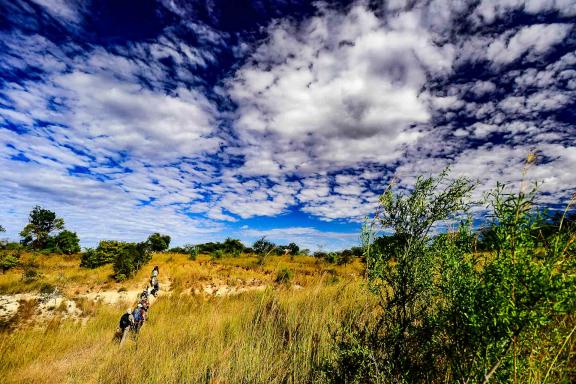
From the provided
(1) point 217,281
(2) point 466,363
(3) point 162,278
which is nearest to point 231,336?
(2) point 466,363

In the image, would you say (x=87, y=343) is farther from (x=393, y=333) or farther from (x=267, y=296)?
(x=393, y=333)

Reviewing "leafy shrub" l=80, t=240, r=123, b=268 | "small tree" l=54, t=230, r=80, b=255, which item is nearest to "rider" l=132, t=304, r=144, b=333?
"leafy shrub" l=80, t=240, r=123, b=268

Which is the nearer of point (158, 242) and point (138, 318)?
point (138, 318)

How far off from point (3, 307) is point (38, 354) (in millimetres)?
7349

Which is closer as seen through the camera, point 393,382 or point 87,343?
point 393,382

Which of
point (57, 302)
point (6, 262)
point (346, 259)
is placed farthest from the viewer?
point (346, 259)

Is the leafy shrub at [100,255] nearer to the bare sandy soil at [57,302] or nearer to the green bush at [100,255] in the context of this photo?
the green bush at [100,255]

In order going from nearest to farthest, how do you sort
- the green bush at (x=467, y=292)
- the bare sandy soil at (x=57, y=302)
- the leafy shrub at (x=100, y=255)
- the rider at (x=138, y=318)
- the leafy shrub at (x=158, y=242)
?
the green bush at (x=467, y=292)
the rider at (x=138, y=318)
the bare sandy soil at (x=57, y=302)
the leafy shrub at (x=100, y=255)
the leafy shrub at (x=158, y=242)

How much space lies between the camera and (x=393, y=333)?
2.61 meters

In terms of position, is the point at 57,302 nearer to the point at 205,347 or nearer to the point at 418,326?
→ the point at 205,347

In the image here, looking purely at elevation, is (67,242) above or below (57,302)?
above

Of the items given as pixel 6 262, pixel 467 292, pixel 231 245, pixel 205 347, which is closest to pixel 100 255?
pixel 6 262

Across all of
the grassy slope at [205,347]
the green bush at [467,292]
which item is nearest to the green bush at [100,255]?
the grassy slope at [205,347]

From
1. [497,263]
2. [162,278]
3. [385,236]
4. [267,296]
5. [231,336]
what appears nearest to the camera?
[497,263]
